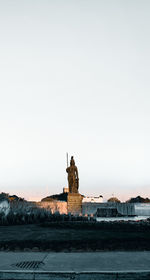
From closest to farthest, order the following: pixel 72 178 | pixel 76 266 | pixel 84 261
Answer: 1. pixel 76 266
2. pixel 84 261
3. pixel 72 178

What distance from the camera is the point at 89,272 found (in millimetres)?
3283

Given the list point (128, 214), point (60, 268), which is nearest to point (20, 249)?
point (60, 268)

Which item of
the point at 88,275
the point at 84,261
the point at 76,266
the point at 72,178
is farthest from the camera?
the point at 72,178

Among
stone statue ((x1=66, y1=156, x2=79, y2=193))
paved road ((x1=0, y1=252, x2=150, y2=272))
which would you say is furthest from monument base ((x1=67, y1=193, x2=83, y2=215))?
paved road ((x1=0, y1=252, x2=150, y2=272))

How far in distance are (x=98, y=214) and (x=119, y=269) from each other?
96.6 ft

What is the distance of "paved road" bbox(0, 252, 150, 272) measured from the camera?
3510 mm

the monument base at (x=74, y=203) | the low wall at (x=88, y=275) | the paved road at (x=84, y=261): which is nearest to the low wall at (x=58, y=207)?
the monument base at (x=74, y=203)

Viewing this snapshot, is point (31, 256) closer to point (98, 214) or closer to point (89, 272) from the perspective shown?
point (89, 272)

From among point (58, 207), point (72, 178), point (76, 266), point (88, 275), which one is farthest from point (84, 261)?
point (58, 207)

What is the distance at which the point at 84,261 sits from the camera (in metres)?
3.95

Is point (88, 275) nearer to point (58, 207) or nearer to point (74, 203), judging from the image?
point (74, 203)

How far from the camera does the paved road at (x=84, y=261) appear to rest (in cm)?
351

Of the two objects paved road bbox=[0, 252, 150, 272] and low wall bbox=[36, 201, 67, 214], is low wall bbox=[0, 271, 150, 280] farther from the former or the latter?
low wall bbox=[36, 201, 67, 214]

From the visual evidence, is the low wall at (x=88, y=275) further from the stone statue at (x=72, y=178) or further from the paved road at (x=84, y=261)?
the stone statue at (x=72, y=178)
